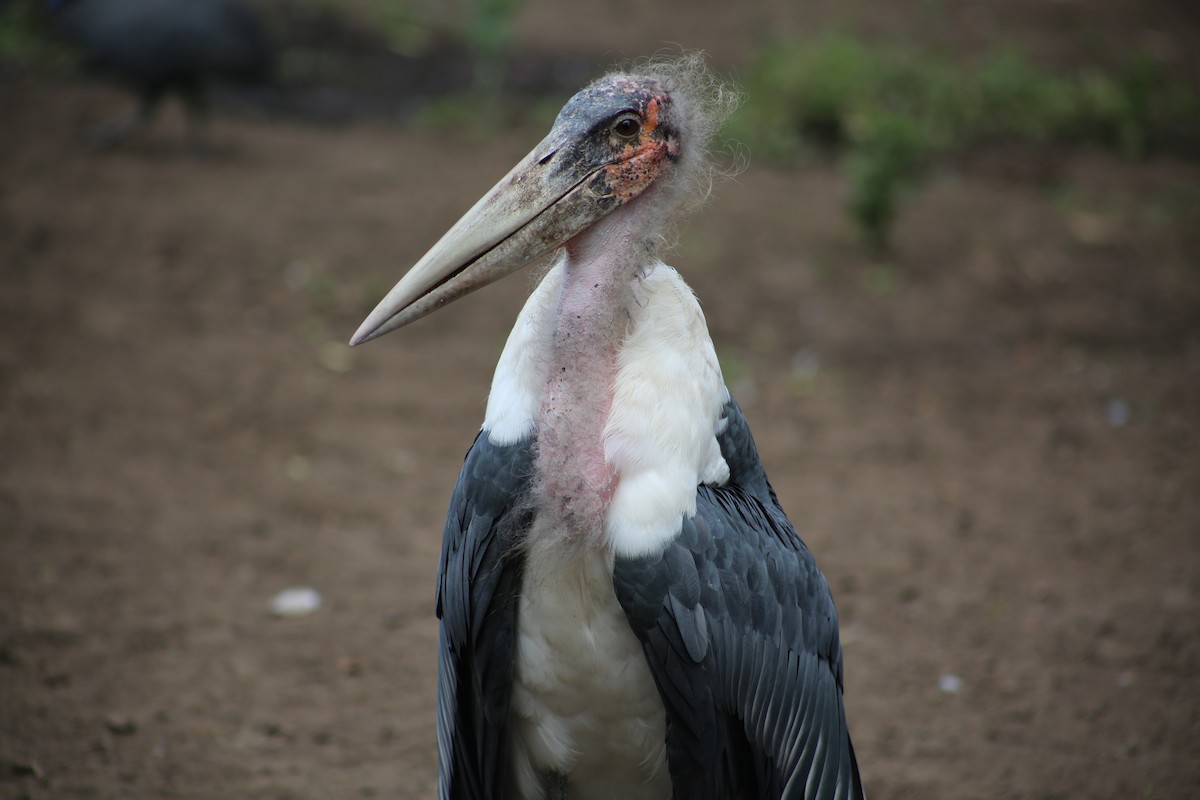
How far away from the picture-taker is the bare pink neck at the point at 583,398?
2.30 m

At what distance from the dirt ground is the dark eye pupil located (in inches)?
84.0

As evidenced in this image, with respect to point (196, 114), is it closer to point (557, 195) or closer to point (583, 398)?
point (557, 195)

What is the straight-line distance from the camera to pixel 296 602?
14.5 ft

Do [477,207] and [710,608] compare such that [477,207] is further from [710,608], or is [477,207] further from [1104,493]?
[1104,493]

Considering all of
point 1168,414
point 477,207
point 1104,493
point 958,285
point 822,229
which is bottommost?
point 477,207

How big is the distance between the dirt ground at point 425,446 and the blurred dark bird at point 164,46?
38 centimetres

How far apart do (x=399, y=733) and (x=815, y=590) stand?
1783 mm

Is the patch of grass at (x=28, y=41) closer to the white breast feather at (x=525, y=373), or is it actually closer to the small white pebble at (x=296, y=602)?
the small white pebble at (x=296, y=602)

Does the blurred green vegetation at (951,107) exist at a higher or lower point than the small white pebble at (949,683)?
higher

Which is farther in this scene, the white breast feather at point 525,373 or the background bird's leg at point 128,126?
the background bird's leg at point 128,126

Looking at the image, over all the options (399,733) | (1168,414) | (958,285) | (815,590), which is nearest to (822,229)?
(958,285)

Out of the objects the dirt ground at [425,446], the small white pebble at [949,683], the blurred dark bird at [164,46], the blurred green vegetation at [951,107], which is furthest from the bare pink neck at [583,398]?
the blurred dark bird at [164,46]

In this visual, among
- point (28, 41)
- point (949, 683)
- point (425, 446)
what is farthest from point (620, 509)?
point (28, 41)

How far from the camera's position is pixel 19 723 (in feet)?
11.9
